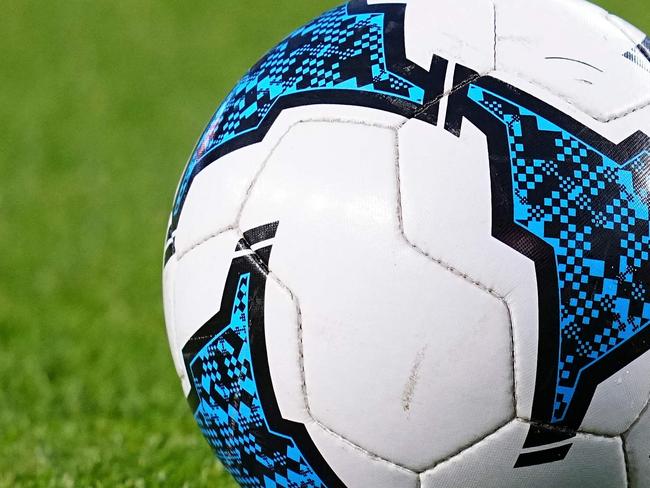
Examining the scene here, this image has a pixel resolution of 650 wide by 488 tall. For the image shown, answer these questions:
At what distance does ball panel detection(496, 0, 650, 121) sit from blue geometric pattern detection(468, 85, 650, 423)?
0.13 metres

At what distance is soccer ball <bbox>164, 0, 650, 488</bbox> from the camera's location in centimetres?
248

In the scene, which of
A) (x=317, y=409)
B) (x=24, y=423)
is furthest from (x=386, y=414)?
(x=24, y=423)

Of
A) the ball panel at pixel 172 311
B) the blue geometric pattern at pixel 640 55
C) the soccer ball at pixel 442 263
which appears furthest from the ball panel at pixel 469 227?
the ball panel at pixel 172 311

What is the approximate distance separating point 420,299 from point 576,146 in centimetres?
50

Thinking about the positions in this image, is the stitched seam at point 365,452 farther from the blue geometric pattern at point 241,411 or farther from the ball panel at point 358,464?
the blue geometric pattern at point 241,411

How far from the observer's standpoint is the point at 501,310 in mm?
2479

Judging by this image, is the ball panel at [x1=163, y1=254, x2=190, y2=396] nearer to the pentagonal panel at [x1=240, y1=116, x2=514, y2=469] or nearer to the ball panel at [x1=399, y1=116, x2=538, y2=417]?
the pentagonal panel at [x1=240, y1=116, x2=514, y2=469]

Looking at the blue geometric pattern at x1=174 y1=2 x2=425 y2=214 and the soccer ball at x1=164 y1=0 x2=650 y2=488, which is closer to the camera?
the soccer ball at x1=164 y1=0 x2=650 y2=488

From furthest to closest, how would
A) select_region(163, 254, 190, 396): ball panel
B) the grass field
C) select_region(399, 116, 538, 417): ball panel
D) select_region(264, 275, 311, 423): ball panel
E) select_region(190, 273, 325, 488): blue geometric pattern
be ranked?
A: the grass field, select_region(163, 254, 190, 396): ball panel, select_region(190, 273, 325, 488): blue geometric pattern, select_region(264, 275, 311, 423): ball panel, select_region(399, 116, 538, 417): ball panel

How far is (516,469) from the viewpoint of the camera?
2582 mm

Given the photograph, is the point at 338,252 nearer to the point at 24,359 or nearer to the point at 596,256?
the point at 596,256

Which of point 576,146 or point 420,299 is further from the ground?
point 576,146

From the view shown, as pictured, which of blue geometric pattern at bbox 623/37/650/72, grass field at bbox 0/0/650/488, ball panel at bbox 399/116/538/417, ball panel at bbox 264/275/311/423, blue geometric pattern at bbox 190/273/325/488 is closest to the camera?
ball panel at bbox 399/116/538/417

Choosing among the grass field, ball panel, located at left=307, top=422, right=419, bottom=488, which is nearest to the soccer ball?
ball panel, located at left=307, top=422, right=419, bottom=488
